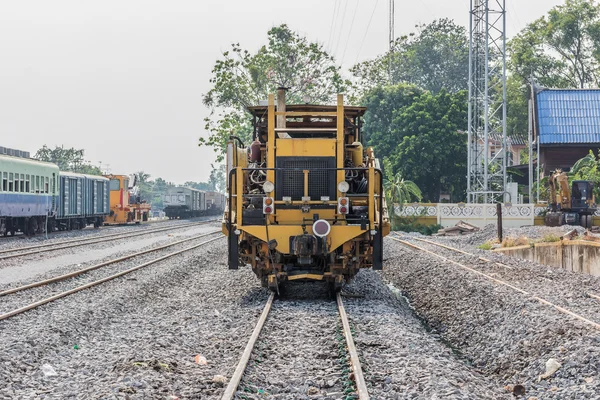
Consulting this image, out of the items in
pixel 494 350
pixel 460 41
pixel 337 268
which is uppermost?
pixel 460 41

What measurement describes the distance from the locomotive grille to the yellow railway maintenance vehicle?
16 mm

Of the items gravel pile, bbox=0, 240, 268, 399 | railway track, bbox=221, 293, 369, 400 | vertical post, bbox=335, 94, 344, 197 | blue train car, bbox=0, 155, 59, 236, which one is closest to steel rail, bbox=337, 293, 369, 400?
railway track, bbox=221, 293, 369, 400

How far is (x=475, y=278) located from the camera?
50.0 ft

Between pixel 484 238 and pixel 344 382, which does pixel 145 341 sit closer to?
pixel 344 382

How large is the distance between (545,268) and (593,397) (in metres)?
11.8

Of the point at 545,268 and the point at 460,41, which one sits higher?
the point at 460,41

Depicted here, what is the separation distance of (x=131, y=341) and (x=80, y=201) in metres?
34.1

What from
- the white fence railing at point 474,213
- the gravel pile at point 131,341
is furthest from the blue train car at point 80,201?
the gravel pile at point 131,341

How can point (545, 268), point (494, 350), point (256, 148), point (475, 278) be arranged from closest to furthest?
1. point (494, 350)
2. point (256, 148)
3. point (475, 278)
4. point (545, 268)

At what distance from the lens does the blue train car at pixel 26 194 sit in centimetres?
3028

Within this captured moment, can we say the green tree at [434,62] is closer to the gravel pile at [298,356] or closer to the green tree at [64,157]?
the green tree at [64,157]

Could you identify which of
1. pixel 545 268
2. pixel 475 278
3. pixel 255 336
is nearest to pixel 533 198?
pixel 545 268

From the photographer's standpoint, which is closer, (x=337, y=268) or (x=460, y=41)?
(x=337, y=268)

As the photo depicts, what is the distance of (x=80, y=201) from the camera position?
139 feet
